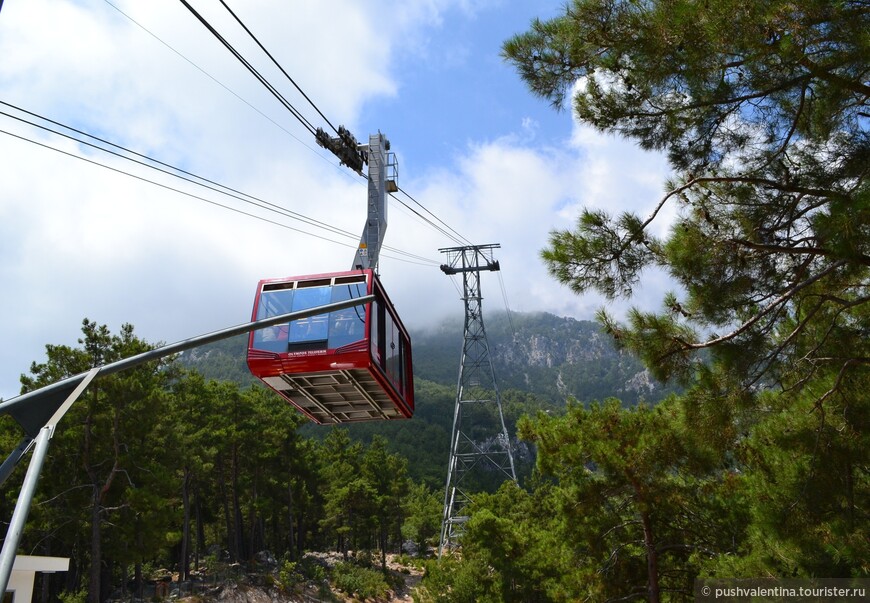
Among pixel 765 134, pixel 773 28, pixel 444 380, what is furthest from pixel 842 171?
pixel 444 380

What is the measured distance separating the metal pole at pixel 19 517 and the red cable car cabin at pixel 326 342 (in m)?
7.08

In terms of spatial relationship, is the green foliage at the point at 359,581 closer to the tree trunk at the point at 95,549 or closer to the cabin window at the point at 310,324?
the tree trunk at the point at 95,549

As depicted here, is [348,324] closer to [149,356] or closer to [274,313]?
[274,313]

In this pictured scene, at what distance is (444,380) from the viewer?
608 ft

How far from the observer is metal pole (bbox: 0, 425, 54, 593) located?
3.39 meters

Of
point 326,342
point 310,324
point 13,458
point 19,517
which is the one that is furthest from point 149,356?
point 310,324

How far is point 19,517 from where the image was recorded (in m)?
3.50

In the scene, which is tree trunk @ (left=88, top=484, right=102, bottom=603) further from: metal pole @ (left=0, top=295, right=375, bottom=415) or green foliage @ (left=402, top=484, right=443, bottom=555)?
green foliage @ (left=402, top=484, right=443, bottom=555)

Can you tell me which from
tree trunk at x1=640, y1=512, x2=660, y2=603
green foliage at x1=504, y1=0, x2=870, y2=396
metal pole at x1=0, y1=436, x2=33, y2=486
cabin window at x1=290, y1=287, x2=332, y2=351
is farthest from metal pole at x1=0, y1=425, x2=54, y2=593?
tree trunk at x1=640, y1=512, x2=660, y2=603

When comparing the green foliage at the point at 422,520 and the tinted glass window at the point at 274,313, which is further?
the green foliage at the point at 422,520

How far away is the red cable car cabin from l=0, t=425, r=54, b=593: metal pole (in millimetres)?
7076

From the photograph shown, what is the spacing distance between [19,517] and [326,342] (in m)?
7.51

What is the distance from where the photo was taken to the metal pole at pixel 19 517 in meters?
3.39

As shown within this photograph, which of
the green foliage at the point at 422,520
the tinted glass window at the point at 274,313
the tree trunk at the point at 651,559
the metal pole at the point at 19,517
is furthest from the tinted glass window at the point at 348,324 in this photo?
the green foliage at the point at 422,520
